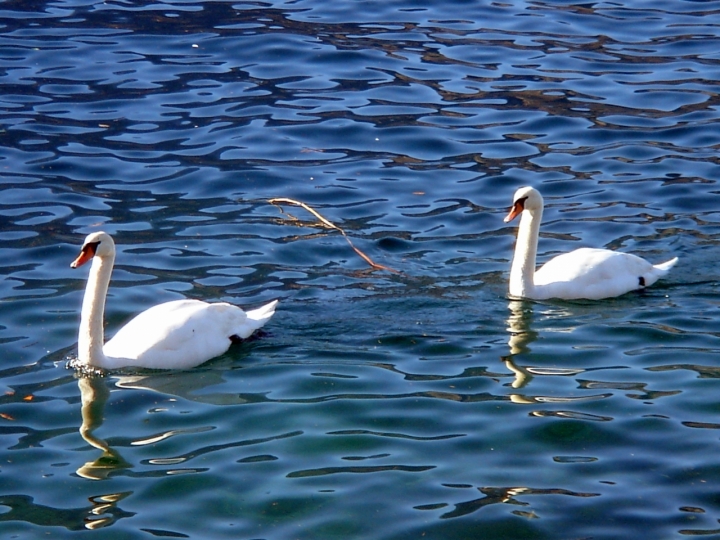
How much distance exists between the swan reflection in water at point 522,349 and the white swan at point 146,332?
2.20 metres

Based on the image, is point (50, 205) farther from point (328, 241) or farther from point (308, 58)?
point (308, 58)

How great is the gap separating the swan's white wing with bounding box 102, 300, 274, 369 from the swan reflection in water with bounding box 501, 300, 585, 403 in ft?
6.97

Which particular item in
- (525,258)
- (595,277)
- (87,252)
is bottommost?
(595,277)

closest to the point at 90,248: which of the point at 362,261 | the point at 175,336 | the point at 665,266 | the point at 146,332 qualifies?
the point at 146,332

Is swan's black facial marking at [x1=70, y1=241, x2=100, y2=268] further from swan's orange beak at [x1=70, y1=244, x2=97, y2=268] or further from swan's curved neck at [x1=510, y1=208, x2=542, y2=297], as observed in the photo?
swan's curved neck at [x1=510, y1=208, x2=542, y2=297]

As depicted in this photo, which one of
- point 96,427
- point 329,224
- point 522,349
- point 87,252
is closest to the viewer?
point 96,427

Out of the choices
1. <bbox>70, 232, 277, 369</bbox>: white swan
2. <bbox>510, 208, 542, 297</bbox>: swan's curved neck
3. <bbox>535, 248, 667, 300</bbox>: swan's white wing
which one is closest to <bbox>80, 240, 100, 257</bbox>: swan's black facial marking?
<bbox>70, 232, 277, 369</bbox>: white swan

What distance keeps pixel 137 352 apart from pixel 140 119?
23.3 ft

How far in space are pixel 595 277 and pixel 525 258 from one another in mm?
643

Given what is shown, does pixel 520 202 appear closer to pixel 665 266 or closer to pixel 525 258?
pixel 525 258

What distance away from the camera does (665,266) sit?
11633mm

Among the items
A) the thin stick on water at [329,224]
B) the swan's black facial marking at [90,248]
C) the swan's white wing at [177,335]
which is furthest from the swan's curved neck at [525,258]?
the swan's black facial marking at [90,248]

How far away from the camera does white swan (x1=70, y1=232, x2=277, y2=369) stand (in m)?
9.55

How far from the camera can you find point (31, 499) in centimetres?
784
